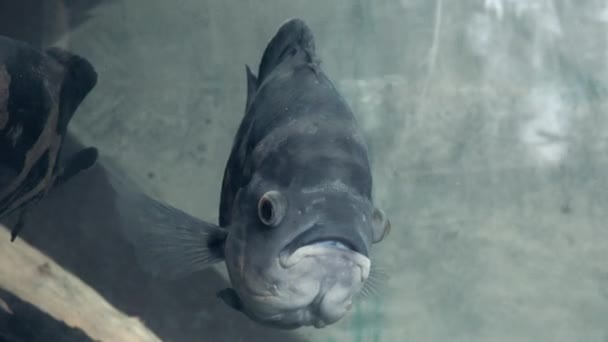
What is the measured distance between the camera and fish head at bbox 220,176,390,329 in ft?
5.05

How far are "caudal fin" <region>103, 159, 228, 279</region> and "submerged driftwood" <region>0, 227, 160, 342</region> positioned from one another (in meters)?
0.86

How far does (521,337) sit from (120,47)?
13.5 feet

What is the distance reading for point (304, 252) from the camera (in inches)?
60.2

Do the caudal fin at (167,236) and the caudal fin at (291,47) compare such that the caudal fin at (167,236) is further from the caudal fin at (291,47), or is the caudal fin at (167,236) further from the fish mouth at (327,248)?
the caudal fin at (291,47)

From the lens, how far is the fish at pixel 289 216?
1.56 metres

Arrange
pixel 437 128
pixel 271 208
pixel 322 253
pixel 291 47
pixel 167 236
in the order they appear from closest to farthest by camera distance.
Result: pixel 322 253
pixel 271 208
pixel 167 236
pixel 291 47
pixel 437 128

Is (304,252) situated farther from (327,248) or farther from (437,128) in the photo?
(437,128)

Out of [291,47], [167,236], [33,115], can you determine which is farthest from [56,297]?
[291,47]

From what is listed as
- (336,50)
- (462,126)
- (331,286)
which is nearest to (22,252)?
(331,286)

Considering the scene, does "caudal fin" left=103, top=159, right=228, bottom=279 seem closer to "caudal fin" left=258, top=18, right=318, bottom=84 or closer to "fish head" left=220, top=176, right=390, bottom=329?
"fish head" left=220, top=176, right=390, bottom=329

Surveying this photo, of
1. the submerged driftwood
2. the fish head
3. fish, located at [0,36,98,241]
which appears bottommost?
the submerged driftwood

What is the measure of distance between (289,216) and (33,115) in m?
1.49

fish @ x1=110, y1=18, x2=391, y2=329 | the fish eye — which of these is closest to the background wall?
fish @ x1=110, y1=18, x2=391, y2=329

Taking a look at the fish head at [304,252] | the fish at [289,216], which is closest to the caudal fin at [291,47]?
the fish at [289,216]
